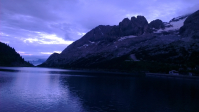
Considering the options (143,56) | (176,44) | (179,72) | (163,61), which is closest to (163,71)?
(179,72)

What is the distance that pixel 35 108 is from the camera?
1005 inches

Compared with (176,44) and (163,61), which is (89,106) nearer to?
(163,61)

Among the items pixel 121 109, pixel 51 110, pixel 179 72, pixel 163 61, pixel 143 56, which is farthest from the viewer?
pixel 143 56

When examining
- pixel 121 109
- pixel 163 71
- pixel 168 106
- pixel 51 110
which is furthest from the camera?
pixel 163 71

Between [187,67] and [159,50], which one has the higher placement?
[159,50]

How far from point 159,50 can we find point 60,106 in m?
167

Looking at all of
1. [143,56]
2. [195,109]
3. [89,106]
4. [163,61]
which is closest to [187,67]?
[163,61]

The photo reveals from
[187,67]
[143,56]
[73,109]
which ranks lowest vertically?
[73,109]

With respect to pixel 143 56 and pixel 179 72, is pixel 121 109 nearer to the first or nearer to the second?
pixel 179 72

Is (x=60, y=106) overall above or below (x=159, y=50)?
below

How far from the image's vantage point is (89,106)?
27953 mm

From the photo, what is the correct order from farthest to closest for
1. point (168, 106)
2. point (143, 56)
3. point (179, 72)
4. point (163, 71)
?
point (143, 56) < point (163, 71) < point (179, 72) < point (168, 106)

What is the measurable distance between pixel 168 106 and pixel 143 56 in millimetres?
148846

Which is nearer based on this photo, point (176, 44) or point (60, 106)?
point (60, 106)
